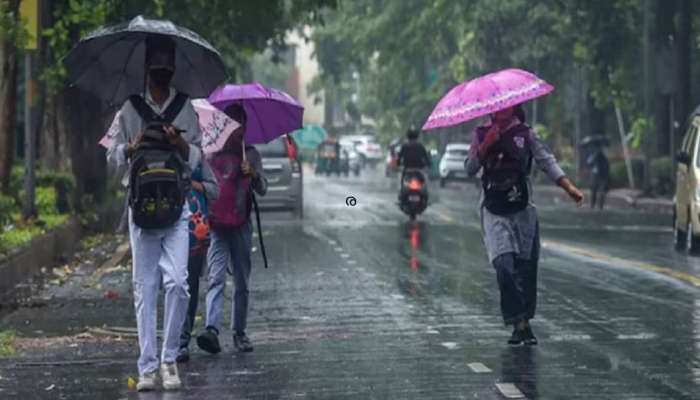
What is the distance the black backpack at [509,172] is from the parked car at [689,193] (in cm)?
1067

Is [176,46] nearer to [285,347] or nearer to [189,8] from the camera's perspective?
[285,347]

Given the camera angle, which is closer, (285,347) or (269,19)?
(285,347)

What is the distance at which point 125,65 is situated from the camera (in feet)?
37.2

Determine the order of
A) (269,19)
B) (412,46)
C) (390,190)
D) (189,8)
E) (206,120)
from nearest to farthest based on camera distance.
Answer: (206,120)
(189,8)
(269,19)
(390,190)
(412,46)

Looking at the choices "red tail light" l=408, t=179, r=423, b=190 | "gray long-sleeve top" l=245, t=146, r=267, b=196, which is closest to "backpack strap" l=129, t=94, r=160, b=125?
"gray long-sleeve top" l=245, t=146, r=267, b=196

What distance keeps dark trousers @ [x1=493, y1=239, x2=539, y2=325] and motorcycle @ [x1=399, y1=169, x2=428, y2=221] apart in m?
18.4

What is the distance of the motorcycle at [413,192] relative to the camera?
104 ft

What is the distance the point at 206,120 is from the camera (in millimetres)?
12242

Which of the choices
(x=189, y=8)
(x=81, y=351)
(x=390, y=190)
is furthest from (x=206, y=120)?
(x=390, y=190)

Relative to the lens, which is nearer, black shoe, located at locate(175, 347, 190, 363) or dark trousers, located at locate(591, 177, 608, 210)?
black shoe, located at locate(175, 347, 190, 363)

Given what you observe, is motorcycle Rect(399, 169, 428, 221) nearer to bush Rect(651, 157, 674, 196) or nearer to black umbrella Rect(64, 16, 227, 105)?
bush Rect(651, 157, 674, 196)

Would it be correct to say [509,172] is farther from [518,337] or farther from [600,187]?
[600,187]

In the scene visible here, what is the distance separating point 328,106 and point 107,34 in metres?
98.4

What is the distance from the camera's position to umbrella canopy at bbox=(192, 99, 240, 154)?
12211mm
